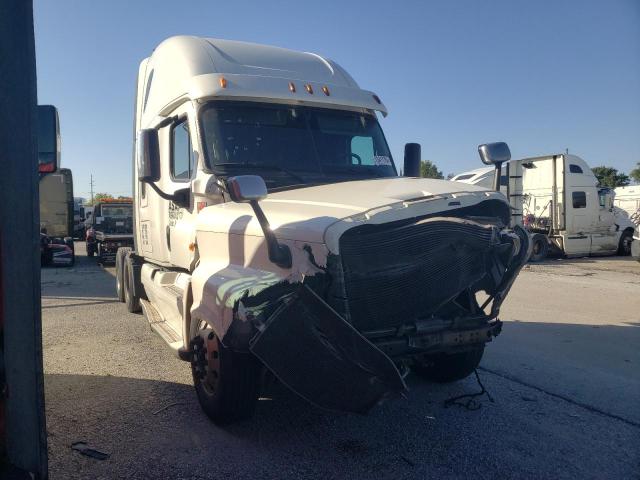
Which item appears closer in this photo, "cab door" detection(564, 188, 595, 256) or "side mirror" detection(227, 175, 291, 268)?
"side mirror" detection(227, 175, 291, 268)

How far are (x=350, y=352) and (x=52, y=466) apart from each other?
7.26ft

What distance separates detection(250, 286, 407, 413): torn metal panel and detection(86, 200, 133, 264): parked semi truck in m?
15.4

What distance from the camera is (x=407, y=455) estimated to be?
3.83 metres

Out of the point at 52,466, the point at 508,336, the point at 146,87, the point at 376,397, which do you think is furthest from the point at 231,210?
the point at 508,336

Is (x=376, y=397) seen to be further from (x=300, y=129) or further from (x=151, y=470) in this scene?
(x=300, y=129)

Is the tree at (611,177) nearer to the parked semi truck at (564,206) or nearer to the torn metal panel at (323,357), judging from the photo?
the parked semi truck at (564,206)

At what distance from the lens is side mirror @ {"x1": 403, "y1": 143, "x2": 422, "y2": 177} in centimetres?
611

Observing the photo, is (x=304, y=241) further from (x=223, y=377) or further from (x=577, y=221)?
(x=577, y=221)

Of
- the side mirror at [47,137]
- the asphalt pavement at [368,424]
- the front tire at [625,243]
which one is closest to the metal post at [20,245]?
the side mirror at [47,137]

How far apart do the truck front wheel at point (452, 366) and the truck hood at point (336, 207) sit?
1674 millimetres

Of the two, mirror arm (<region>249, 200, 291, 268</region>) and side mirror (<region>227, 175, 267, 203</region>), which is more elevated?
side mirror (<region>227, 175, 267, 203</region>)

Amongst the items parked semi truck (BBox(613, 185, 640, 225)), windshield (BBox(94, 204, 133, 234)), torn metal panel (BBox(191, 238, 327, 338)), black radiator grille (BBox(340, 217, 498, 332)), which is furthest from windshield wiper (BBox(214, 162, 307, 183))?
parked semi truck (BBox(613, 185, 640, 225))

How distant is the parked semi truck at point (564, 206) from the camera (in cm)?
1892

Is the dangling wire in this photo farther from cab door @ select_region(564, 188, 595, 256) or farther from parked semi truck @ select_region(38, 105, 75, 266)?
parked semi truck @ select_region(38, 105, 75, 266)
